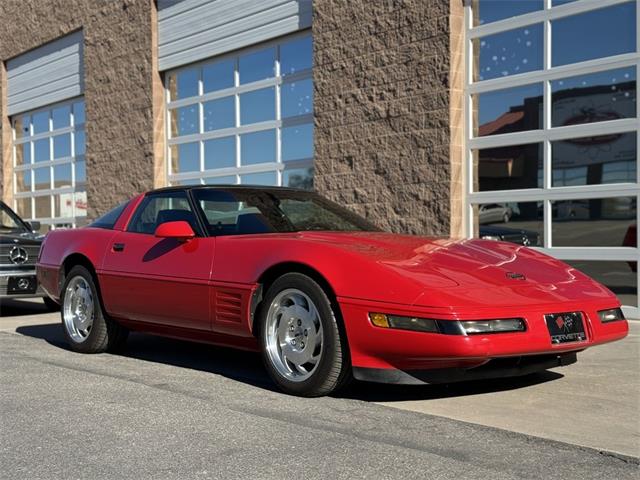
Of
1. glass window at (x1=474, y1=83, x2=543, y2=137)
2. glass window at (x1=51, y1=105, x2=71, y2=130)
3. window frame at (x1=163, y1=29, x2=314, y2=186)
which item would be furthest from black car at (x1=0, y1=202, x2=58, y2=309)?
glass window at (x1=51, y1=105, x2=71, y2=130)

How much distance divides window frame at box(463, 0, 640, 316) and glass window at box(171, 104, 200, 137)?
5.73m

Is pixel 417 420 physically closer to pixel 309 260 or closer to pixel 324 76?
pixel 309 260

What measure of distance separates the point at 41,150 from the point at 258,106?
798 centimetres

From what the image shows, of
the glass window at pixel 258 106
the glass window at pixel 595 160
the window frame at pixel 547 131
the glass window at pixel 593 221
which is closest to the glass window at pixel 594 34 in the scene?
the window frame at pixel 547 131

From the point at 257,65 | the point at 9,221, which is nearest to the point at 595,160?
the point at 257,65

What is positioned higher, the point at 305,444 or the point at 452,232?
the point at 452,232

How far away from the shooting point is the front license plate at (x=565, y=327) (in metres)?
4.22

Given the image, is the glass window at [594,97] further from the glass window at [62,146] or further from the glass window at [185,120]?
the glass window at [62,146]

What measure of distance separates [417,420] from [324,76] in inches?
294

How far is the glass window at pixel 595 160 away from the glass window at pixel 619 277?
851 mm

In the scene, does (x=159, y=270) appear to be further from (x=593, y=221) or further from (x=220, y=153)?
(x=220, y=153)

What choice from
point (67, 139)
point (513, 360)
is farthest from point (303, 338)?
point (67, 139)

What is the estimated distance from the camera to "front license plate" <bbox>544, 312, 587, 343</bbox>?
4219 mm

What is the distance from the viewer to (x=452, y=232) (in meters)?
9.26
